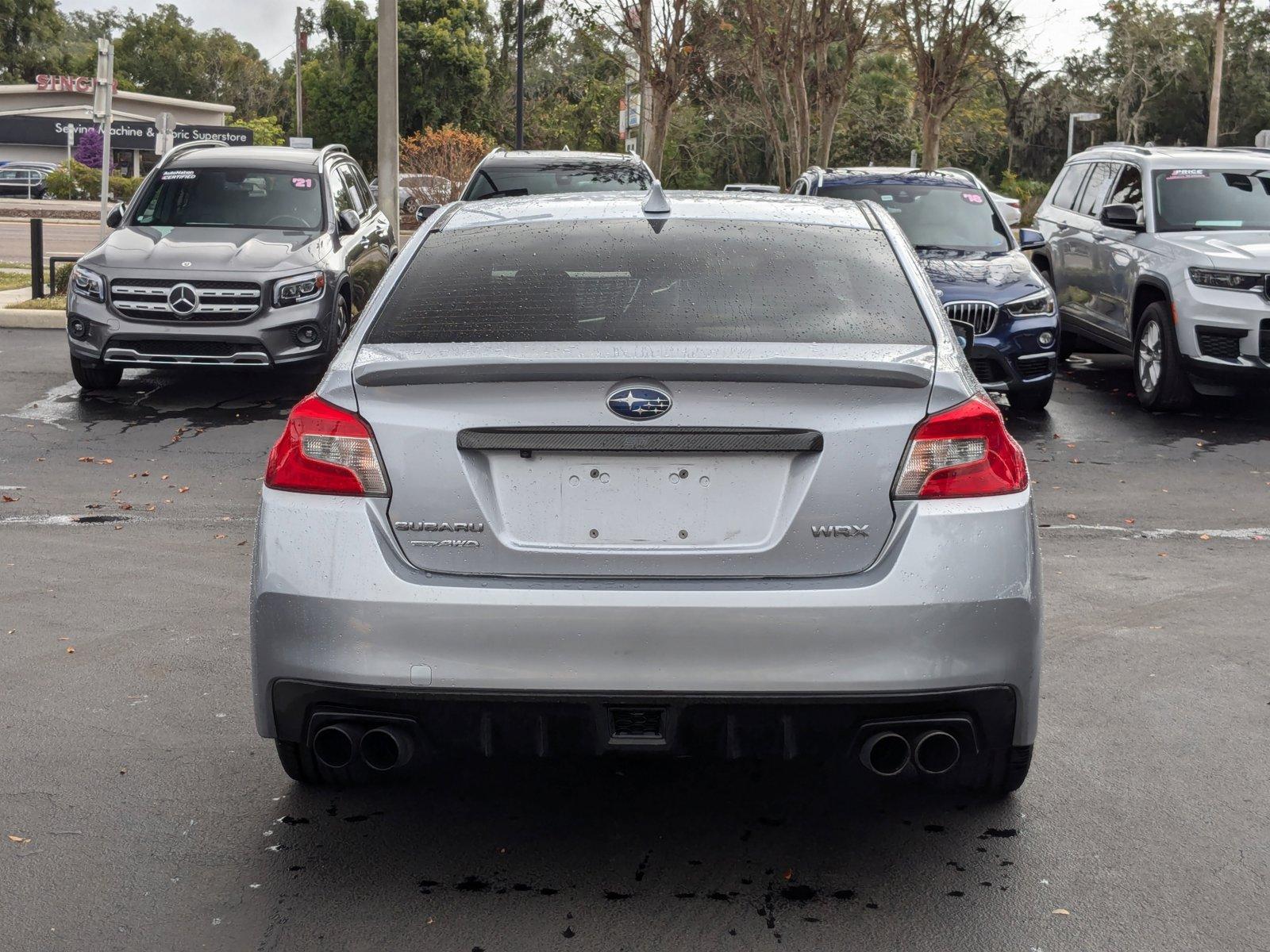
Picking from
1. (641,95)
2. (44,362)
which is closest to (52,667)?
(44,362)

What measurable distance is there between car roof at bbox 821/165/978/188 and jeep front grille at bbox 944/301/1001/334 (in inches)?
95.7

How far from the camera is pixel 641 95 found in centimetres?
2911

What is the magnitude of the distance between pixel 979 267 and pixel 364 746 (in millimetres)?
8719

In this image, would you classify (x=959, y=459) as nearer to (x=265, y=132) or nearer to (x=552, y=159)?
(x=552, y=159)

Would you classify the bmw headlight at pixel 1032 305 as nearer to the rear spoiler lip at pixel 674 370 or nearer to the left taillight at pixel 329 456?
the rear spoiler lip at pixel 674 370

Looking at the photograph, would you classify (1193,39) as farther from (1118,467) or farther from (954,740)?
(954,740)

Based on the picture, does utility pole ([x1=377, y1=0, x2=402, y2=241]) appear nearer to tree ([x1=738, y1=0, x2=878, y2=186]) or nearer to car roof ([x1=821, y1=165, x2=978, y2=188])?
tree ([x1=738, y1=0, x2=878, y2=186])

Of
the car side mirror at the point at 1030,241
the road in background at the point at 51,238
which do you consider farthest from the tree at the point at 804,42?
the car side mirror at the point at 1030,241

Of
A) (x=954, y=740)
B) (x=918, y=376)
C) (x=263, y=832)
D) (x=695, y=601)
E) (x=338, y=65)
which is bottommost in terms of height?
(x=263, y=832)

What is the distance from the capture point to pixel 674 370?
3.45 metres

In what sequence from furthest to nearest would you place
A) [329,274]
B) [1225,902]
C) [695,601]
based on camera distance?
[329,274] < [1225,902] < [695,601]

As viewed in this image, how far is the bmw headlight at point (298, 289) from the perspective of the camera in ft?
37.1

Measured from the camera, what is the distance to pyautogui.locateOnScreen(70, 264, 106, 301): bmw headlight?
11258 millimetres

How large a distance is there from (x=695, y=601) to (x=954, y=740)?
70 cm
